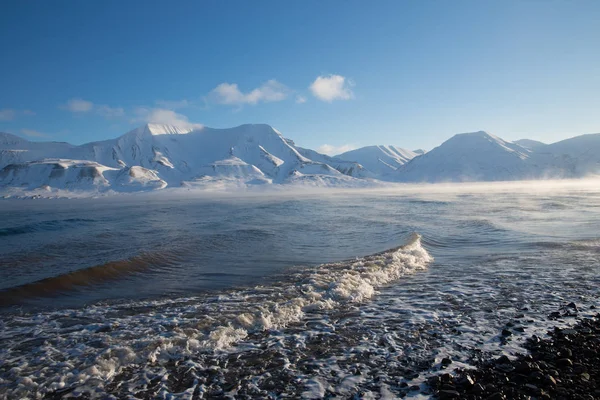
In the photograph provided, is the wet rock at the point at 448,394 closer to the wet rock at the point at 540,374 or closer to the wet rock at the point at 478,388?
the wet rock at the point at 540,374

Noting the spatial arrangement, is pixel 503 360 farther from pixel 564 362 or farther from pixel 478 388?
pixel 478 388

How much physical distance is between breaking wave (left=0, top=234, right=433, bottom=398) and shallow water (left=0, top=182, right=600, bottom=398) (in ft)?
0.13

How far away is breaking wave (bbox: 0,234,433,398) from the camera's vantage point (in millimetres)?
6398

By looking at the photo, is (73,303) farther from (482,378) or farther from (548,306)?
(548,306)

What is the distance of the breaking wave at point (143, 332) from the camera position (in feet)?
21.0

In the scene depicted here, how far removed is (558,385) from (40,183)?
23394cm

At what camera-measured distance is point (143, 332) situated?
8281mm

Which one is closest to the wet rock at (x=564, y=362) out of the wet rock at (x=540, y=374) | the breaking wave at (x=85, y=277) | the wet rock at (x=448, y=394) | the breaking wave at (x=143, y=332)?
the wet rock at (x=540, y=374)

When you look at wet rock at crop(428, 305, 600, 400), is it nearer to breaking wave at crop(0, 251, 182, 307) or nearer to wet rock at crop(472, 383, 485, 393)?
wet rock at crop(472, 383, 485, 393)

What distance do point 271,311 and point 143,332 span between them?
318 centimetres

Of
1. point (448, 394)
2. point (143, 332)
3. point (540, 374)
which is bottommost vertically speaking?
point (143, 332)

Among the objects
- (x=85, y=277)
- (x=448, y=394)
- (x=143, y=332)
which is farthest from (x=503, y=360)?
(x=85, y=277)

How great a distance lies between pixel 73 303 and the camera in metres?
11.0

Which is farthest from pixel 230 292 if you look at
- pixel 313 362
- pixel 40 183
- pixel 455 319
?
pixel 40 183
